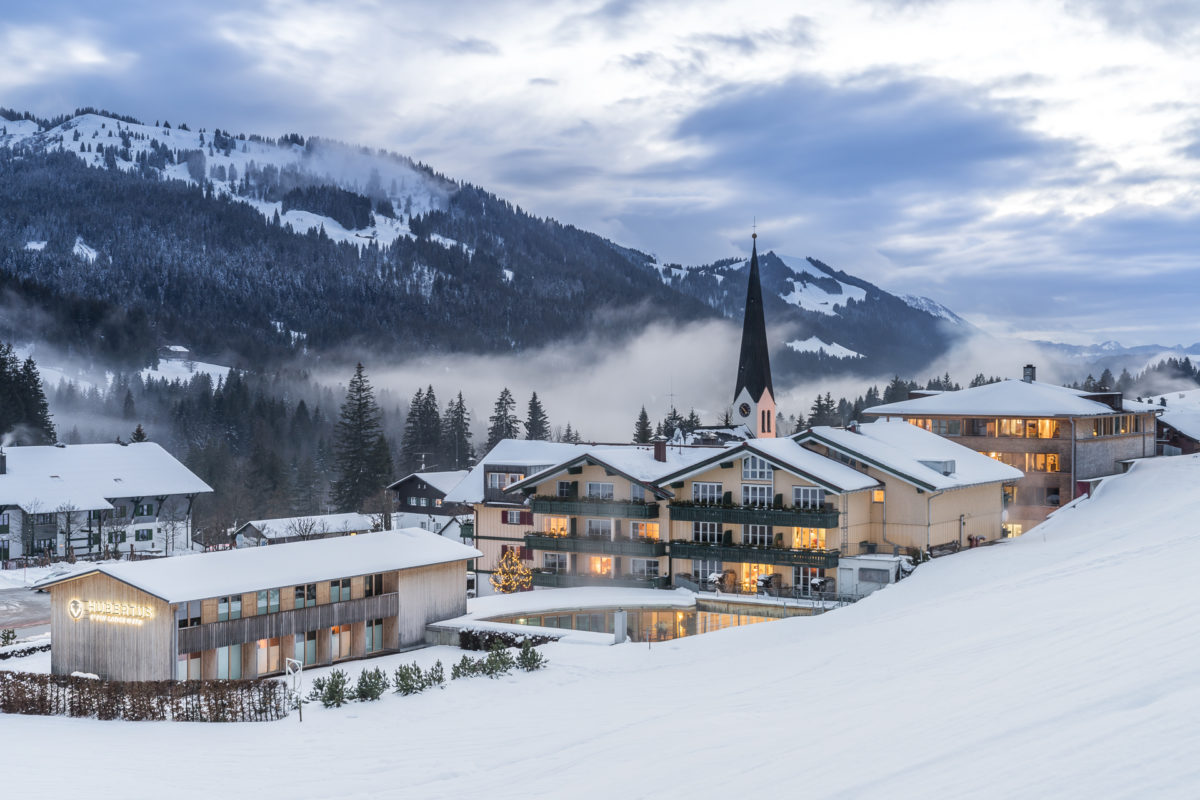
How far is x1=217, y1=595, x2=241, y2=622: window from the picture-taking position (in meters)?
34.3

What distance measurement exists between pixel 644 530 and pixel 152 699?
1158 inches

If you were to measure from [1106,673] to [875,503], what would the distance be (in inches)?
1389

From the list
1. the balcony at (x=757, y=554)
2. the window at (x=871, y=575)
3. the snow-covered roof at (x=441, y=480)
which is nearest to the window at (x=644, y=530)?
the balcony at (x=757, y=554)

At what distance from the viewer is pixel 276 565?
1452 inches

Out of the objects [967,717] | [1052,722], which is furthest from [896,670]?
[1052,722]

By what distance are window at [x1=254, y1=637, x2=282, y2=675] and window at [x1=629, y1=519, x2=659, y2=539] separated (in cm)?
2094

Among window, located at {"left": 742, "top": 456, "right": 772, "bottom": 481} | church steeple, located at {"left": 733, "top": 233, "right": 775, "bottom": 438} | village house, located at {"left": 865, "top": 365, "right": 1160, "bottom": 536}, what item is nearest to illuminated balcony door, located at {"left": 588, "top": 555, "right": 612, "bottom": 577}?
window, located at {"left": 742, "top": 456, "right": 772, "bottom": 481}

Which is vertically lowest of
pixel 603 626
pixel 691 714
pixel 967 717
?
pixel 603 626

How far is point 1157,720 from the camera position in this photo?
11000 millimetres

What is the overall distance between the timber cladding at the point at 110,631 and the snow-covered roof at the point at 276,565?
0.51 meters

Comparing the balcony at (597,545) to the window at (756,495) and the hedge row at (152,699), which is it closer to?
the window at (756,495)

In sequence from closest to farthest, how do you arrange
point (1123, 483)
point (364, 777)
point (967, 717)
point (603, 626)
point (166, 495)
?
point (967, 717), point (364, 777), point (603, 626), point (1123, 483), point (166, 495)

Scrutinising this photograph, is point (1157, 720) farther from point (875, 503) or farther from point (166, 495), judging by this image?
point (166, 495)

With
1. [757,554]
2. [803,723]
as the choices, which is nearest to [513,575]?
[757,554]
